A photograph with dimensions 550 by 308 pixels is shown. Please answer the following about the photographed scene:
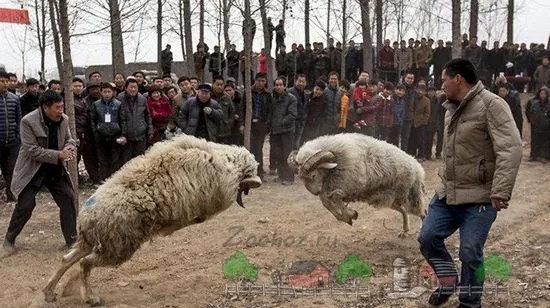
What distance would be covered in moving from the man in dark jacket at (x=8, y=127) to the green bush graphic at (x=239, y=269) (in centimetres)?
482

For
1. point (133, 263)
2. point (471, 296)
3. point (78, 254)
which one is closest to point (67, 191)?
point (133, 263)

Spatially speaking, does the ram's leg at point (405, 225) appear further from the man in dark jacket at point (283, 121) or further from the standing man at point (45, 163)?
the standing man at point (45, 163)

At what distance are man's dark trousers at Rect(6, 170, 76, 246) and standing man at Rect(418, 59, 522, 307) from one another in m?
4.28

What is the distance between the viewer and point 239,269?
6.12 m

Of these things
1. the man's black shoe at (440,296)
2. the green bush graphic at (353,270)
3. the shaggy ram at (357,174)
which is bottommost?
the green bush graphic at (353,270)

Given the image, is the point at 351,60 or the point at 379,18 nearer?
the point at 379,18

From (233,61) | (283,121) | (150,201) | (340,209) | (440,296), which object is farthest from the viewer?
(233,61)

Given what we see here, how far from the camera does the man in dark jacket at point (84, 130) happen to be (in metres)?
9.89

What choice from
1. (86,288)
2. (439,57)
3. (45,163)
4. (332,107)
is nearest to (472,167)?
(86,288)

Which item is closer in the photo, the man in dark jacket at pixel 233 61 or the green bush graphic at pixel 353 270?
the green bush graphic at pixel 353 270

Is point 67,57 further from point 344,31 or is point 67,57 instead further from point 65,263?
point 344,31

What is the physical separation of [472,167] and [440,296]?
1.22 meters

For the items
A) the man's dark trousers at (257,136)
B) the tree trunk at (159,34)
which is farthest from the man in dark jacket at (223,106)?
the tree trunk at (159,34)

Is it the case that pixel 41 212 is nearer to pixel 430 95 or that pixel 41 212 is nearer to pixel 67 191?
pixel 67 191
